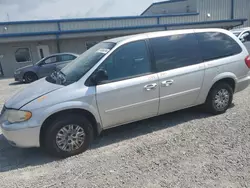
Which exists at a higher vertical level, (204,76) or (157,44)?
(157,44)

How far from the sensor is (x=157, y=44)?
163 inches

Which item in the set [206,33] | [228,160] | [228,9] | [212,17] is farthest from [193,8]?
[228,160]

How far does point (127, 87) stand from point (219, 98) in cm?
217

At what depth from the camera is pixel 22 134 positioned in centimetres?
334

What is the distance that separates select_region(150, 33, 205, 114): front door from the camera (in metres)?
4.10

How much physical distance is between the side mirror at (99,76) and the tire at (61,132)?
614mm

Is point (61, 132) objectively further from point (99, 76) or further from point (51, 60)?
point (51, 60)

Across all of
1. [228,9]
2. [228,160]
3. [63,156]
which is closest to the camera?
[228,160]

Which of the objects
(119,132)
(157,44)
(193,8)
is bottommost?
(119,132)

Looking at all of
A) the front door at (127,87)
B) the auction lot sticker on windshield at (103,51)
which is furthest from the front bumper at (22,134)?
the auction lot sticker on windshield at (103,51)

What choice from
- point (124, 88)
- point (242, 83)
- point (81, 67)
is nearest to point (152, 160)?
point (124, 88)

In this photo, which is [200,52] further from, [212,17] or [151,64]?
[212,17]

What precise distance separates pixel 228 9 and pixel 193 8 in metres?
5.42

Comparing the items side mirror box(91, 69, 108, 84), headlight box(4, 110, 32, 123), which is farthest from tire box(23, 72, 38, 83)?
side mirror box(91, 69, 108, 84)
